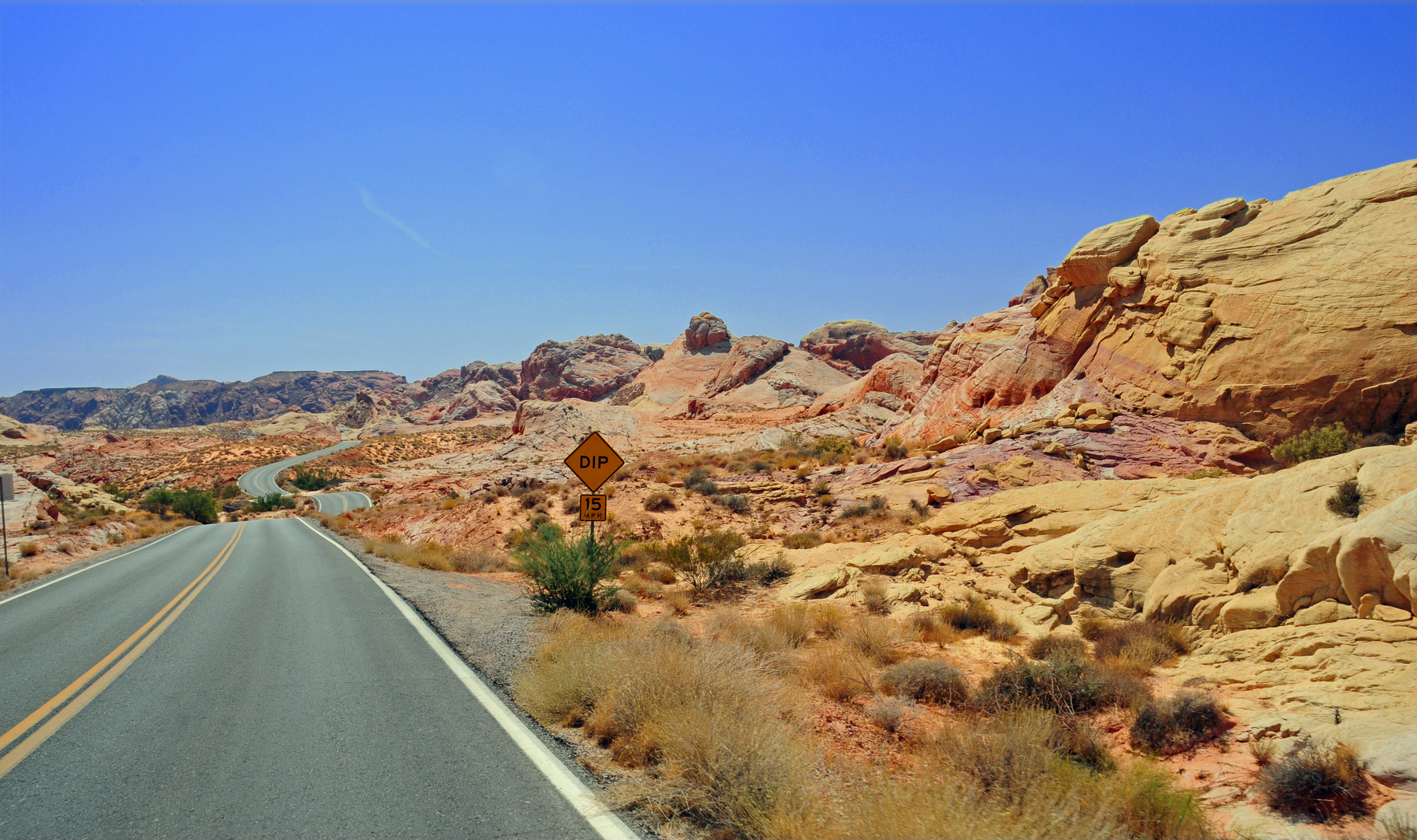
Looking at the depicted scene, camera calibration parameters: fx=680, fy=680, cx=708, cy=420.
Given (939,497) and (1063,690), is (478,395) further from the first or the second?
(1063,690)

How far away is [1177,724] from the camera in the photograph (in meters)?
6.11

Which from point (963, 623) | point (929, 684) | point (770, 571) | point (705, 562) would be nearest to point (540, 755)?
point (929, 684)

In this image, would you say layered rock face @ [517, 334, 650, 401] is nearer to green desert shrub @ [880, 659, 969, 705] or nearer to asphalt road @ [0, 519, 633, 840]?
asphalt road @ [0, 519, 633, 840]

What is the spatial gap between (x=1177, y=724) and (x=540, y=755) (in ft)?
18.3

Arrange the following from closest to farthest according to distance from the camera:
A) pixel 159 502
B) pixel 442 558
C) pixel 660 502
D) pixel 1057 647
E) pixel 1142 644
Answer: pixel 1142 644, pixel 1057 647, pixel 442 558, pixel 660 502, pixel 159 502

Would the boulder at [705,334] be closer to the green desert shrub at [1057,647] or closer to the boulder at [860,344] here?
the boulder at [860,344]

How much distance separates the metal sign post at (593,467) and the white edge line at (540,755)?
2.83m

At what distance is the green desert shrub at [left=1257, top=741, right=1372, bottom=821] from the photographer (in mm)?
4656

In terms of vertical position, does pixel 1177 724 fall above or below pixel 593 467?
below

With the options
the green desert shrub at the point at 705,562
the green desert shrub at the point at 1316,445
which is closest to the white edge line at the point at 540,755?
the green desert shrub at the point at 705,562

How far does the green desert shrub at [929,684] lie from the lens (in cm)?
725

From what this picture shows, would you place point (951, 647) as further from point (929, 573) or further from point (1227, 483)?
point (1227, 483)

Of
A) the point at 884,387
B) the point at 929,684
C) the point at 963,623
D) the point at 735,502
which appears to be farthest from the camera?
the point at 884,387

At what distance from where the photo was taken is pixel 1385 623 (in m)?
6.43
